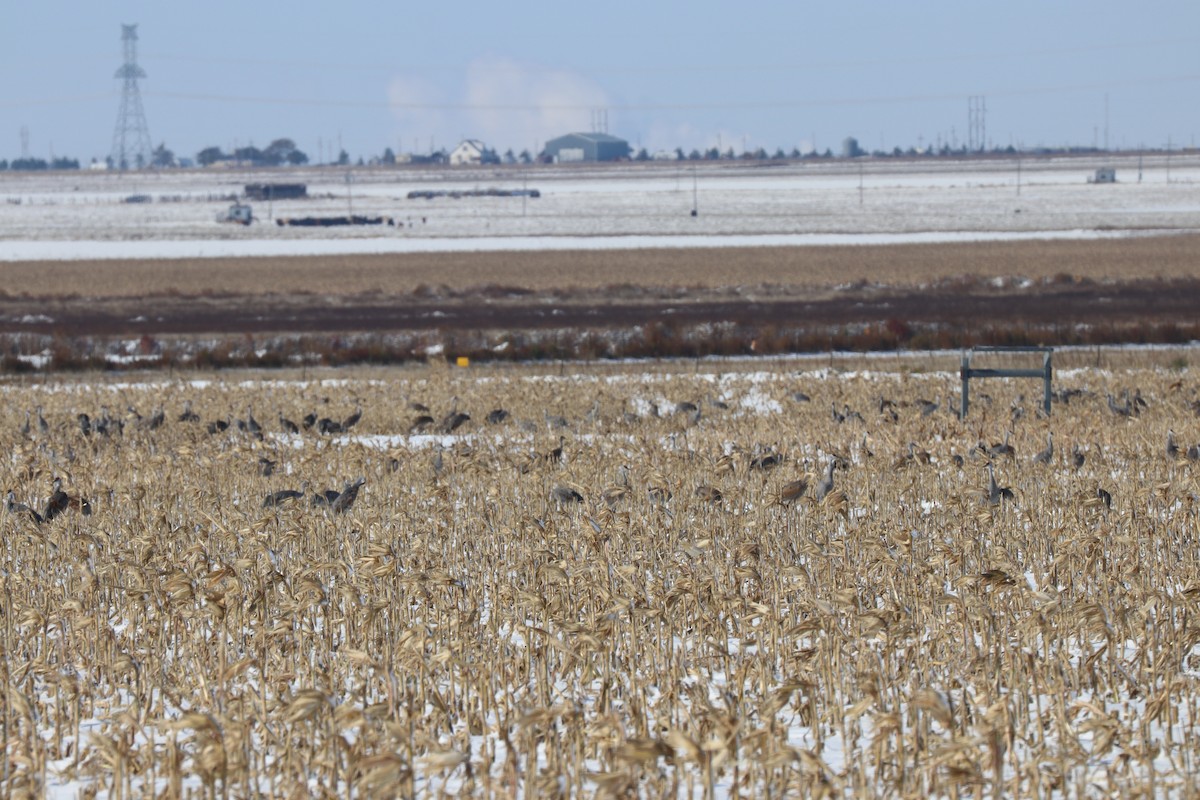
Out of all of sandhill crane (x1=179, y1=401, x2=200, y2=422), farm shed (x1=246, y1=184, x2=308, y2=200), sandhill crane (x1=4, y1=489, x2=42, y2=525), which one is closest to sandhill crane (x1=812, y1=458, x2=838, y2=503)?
sandhill crane (x1=4, y1=489, x2=42, y2=525)

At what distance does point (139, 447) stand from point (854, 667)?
11.3 m

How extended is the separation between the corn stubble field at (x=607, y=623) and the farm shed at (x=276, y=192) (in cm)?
14324

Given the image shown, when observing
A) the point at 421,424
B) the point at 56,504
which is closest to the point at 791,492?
the point at 56,504

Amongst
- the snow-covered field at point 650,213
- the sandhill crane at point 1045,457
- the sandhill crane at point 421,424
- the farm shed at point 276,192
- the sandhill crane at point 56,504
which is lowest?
the sandhill crane at point 421,424

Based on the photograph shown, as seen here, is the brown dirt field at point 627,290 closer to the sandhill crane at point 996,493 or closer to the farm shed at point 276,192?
the sandhill crane at point 996,493

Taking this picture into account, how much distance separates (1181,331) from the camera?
105 ft

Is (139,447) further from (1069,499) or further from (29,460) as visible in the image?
(1069,499)

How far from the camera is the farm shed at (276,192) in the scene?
503 ft

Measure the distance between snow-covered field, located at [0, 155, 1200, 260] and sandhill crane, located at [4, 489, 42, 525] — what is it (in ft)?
213

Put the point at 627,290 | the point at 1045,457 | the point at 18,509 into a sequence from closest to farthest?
the point at 18,509
the point at 1045,457
the point at 627,290

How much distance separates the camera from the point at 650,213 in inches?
4409

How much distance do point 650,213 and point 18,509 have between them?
335 ft

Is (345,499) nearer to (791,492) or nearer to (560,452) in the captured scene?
(791,492)

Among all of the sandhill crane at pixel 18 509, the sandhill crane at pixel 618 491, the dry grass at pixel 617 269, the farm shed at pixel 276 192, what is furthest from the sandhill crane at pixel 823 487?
the farm shed at pixel 276 192
